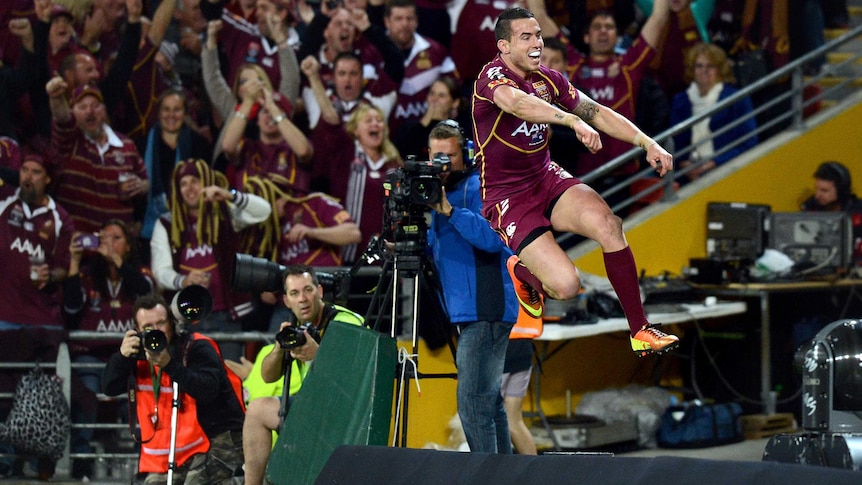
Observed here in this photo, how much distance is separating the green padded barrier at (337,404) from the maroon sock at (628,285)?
1052mm

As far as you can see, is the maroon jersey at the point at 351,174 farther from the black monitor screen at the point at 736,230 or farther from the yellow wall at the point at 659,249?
the black monitor screen at the point at 736,230

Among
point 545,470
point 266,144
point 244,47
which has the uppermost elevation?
point 244,47

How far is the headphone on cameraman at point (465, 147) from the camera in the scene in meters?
5.97

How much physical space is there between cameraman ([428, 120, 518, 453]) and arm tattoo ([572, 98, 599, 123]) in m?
0.72

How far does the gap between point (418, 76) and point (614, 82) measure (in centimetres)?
149

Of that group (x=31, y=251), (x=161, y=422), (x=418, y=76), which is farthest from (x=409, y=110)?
(x=161, y=422)

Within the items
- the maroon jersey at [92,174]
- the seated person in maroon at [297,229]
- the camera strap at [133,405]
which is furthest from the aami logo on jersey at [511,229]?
the maroon jersey at [92,174]

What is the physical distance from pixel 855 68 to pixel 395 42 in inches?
185

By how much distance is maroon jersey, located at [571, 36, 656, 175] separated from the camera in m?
9.35

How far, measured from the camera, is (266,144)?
8570 mm

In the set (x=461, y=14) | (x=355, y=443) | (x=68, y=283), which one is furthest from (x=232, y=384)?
(x=461, y=14)

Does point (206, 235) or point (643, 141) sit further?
point (206, 235)

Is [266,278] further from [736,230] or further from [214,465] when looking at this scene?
[736,230]

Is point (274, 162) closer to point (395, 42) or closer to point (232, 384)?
point (395, 42)
